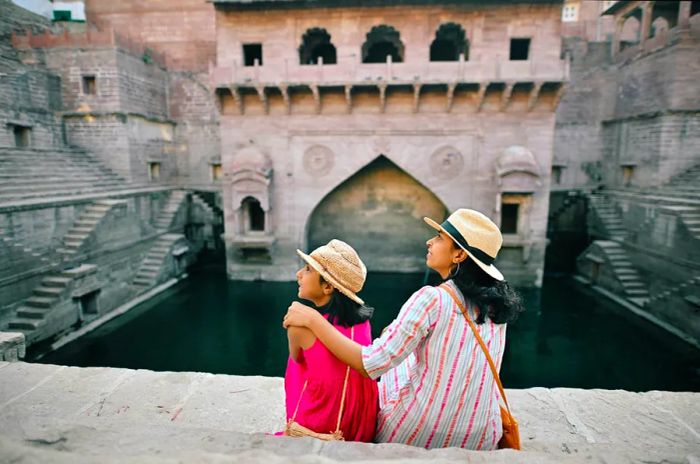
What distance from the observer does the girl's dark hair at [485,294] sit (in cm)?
180

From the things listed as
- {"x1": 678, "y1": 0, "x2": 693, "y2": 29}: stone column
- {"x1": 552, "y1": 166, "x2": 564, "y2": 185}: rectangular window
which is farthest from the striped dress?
{"x1": 552, "y1": 166, "x2": 564, "y2": 185}: rectangular window

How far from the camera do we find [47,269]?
9016 millimetres

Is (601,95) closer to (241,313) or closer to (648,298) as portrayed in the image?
(648,298)

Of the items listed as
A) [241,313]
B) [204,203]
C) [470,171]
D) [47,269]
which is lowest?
[241,313]

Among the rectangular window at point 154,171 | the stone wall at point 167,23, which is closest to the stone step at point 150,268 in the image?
the rectangular window at point 154,171

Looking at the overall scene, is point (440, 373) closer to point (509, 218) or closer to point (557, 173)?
point (509, 218)

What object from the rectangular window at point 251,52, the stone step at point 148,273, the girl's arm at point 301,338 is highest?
the rectangular window at point 251,52

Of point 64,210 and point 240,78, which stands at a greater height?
point 240,78

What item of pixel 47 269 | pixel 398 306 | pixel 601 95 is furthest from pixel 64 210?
pixel 601 95

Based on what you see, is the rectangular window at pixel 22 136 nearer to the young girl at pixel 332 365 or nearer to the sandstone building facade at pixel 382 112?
the sandstone building facade at pixel 382 112

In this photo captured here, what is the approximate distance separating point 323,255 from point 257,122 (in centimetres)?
1060

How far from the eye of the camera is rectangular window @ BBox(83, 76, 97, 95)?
1338 centimetres

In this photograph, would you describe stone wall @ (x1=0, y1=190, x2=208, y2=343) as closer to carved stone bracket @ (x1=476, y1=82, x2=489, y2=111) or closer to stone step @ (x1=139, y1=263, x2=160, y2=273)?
stone step @ (x1=139, y1=263, x2=160, y2=273)

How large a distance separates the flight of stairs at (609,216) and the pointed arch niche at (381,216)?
493 centimetres
